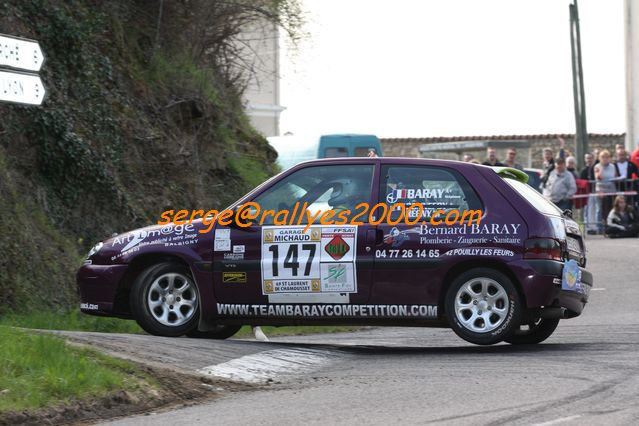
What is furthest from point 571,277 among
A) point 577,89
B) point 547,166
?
point 577,89

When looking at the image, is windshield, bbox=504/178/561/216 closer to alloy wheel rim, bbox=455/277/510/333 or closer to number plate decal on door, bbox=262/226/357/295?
alloy wheel rim, bbox=455/277/510/333

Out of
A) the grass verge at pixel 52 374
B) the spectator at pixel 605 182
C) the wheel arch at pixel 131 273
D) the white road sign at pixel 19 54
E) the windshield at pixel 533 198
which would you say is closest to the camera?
the grass verge at pixel 52 374

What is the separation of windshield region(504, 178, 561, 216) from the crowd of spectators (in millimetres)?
14304

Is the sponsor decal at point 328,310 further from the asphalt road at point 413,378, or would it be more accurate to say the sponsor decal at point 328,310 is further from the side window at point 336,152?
the side window at point 336,152

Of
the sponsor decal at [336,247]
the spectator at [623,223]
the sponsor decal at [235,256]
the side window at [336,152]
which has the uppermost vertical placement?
the side window at [336,152]

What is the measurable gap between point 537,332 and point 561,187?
15217mm

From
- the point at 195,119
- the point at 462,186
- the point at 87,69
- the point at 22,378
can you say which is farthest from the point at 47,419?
the point at 195,119

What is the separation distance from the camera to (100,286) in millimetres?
11570

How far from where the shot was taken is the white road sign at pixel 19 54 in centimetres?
1038

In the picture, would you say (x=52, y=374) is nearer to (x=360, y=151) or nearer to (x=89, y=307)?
(x=89, y=307)

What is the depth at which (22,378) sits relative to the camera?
26.3 ft

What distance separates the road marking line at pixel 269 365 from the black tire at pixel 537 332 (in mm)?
1969

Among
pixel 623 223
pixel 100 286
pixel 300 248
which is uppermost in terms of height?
pixel 623 223

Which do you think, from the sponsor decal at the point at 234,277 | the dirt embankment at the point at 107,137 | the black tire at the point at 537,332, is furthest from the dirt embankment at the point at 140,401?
the dirt embankment at the point at 107,137
